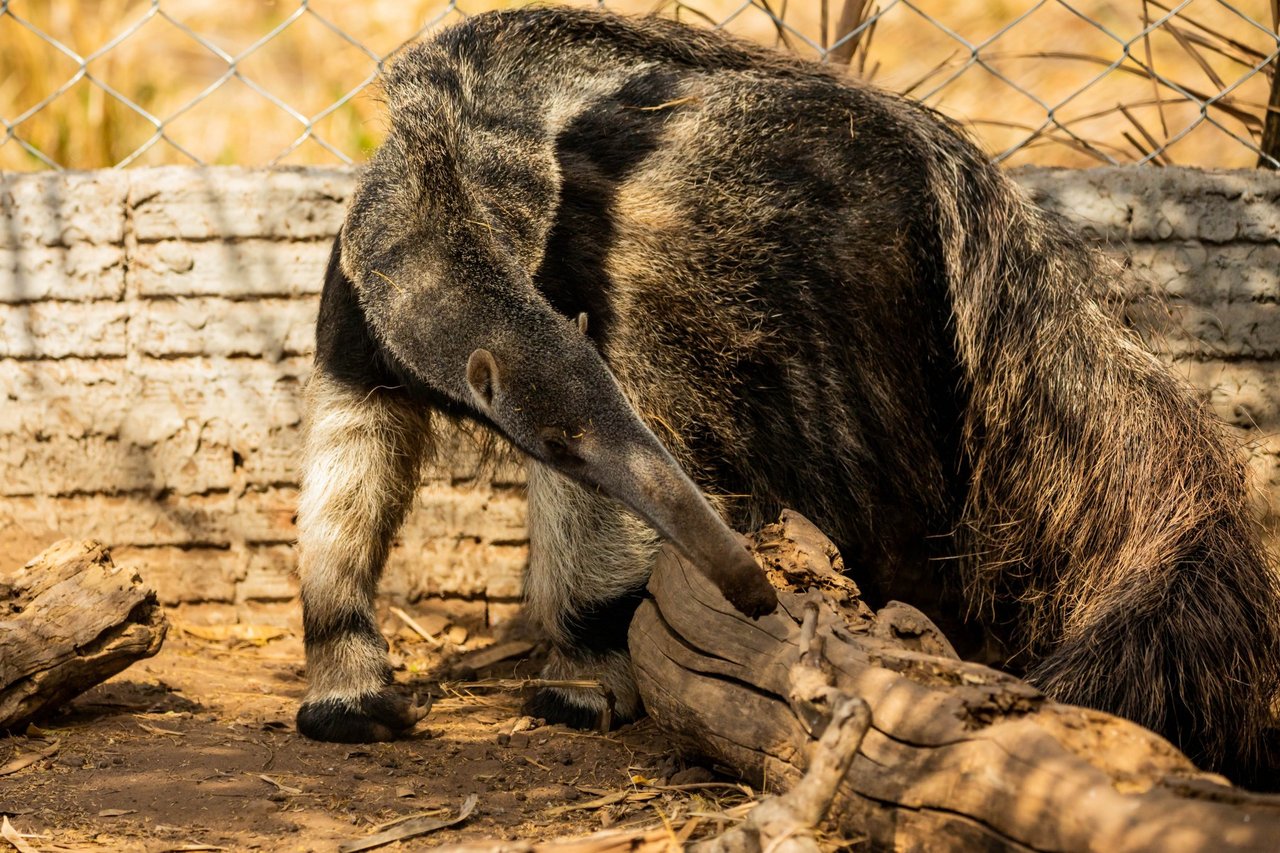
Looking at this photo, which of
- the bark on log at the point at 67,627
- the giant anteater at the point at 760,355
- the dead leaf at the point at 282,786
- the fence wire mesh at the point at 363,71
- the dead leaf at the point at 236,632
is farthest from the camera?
the fence wire mesh at the point at 363,71

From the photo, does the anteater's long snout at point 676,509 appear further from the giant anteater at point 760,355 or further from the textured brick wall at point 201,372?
the textured brick wall at point 201,372

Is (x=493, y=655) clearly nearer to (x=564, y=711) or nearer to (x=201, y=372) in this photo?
(x=564, y=711)

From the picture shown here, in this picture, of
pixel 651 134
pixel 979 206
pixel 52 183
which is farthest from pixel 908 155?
pixel 52 183

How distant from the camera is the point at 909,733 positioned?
2.21 m

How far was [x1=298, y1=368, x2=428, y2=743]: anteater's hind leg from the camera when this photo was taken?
3.48 meters

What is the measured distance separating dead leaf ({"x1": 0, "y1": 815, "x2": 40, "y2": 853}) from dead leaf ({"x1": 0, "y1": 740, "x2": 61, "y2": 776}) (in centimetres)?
38

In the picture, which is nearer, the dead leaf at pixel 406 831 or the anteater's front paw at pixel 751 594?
the anteater's front paw at pixel 751 594

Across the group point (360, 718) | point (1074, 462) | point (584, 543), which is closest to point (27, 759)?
point (360, 718)

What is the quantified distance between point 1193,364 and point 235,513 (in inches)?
133

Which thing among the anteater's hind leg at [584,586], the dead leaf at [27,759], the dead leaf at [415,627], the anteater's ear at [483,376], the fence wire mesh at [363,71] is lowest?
the dead leaf at [27,759]

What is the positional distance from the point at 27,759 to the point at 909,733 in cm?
219

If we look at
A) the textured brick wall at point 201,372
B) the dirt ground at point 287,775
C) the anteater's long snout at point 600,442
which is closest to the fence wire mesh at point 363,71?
the textured brick wall at point 201,372

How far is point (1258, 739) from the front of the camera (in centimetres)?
294

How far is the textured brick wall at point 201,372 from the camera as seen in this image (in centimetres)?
440
